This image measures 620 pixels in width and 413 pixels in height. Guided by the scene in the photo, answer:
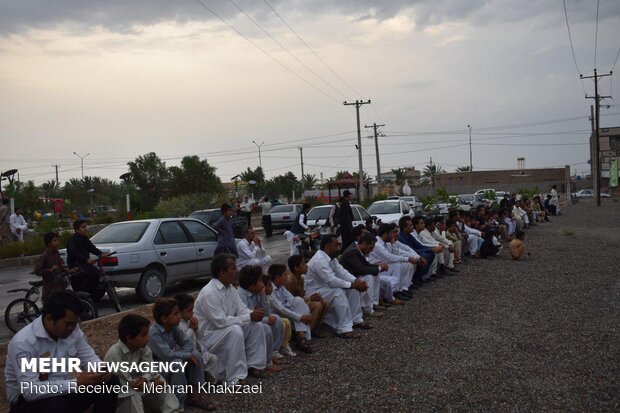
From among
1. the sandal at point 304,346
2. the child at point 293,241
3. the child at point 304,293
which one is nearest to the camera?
the sandal at point 304,346

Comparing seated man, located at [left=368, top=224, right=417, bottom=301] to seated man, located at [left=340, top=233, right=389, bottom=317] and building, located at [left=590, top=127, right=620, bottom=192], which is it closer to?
seated man, located at [left=340, top=233, right=389, bottom=317]

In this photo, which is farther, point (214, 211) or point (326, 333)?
point (214, 211)

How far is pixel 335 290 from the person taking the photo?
9031mm

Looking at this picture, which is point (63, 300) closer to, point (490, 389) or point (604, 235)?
point (490, 389)

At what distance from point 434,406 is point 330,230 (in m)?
11.5

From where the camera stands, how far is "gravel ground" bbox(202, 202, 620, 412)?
241 inches

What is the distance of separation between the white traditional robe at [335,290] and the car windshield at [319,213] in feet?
38.4

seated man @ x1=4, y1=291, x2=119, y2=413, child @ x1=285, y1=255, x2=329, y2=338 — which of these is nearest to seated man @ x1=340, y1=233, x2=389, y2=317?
child @ x1=285, y1=255, x2=329, y2=338

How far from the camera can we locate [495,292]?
487 inches

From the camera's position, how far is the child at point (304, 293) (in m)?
8.60

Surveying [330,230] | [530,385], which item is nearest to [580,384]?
[530,385]

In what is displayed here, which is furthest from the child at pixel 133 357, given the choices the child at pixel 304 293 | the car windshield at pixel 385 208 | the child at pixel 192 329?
the car windshield at pixel 385 208

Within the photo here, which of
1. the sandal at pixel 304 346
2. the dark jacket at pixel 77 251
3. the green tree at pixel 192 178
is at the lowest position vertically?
the sandal at pixel 304 346

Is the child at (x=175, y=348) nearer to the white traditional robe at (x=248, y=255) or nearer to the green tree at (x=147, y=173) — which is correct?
the white traditional robe at (x=248, y=255)
